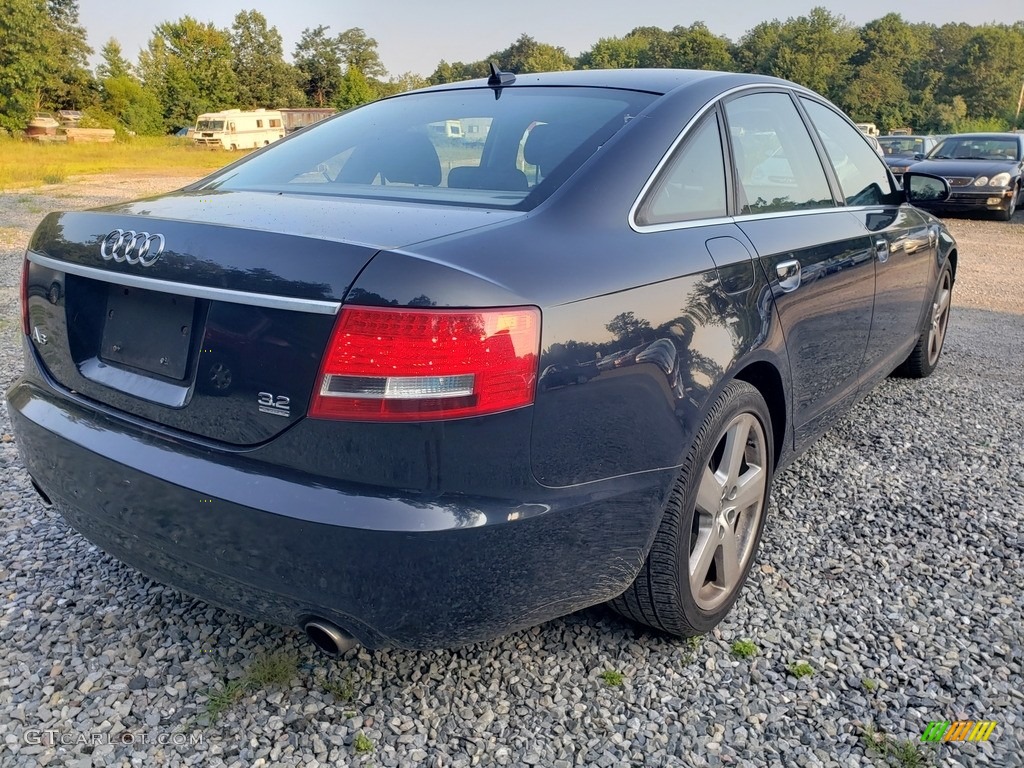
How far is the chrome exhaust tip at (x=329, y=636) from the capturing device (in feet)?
5.82

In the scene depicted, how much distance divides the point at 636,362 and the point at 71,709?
1.65 metres

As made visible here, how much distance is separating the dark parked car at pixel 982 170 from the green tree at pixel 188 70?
58.1m

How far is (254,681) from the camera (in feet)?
6.99

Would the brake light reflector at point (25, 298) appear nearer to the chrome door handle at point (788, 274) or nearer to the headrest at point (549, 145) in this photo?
the headrest at point (549, 145)

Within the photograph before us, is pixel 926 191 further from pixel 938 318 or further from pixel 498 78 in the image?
pixel 498 78

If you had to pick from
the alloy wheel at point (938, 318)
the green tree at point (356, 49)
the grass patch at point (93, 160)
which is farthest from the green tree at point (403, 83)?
the alloy wheel at point (938, 318)

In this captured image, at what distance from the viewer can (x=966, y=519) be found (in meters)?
3.19

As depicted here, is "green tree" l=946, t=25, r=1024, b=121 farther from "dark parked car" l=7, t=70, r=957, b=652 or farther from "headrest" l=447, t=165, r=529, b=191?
"headrest" l=447, t=165, r=529, b=191

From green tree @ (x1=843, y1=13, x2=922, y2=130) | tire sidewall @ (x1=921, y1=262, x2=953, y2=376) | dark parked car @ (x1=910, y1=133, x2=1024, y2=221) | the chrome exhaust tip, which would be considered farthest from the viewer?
green tree @ (x1=843, y1=13, x2=922, y2=130)

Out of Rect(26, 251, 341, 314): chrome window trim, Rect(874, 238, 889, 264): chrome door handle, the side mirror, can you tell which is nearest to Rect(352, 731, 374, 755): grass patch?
Rect(26, 251, 341, 314): chrome window trim

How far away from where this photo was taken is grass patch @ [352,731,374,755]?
75.6 inches

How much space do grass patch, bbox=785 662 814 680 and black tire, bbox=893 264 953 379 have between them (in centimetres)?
298

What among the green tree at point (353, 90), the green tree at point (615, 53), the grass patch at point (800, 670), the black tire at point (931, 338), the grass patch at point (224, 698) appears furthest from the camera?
the green tree at point (615, 53)

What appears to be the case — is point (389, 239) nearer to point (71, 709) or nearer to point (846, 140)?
point (71, 709)
